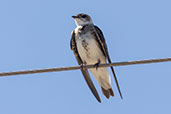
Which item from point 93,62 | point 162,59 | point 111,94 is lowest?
point 111,94

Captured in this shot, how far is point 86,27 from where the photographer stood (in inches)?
335

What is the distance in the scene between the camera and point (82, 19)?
355 inches

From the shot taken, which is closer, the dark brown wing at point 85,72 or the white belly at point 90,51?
the dark brown wing at point 85,72

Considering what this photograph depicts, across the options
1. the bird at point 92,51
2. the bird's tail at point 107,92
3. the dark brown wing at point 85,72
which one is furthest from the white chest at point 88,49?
the bird's tail at point 107,92

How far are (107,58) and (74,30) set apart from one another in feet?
3.50

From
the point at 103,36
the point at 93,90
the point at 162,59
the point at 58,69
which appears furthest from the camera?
the point at 103,36

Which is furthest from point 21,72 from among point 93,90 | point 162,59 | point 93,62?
point 93,62

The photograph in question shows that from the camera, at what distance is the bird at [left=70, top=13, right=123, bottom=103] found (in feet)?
26.7

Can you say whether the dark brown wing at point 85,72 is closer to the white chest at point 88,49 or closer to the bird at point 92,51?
the bird at point 92,51

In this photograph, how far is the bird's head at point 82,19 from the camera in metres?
8.88

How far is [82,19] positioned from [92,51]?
1.11 m

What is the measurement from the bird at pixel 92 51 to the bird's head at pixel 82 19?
7.1 inches

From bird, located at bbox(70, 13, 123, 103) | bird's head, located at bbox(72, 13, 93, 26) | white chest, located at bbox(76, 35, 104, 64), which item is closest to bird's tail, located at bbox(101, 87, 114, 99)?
bird, located at bbox(70, 13, 123, 103)

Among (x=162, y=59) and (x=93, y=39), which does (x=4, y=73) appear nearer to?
(x=162, y=59)
